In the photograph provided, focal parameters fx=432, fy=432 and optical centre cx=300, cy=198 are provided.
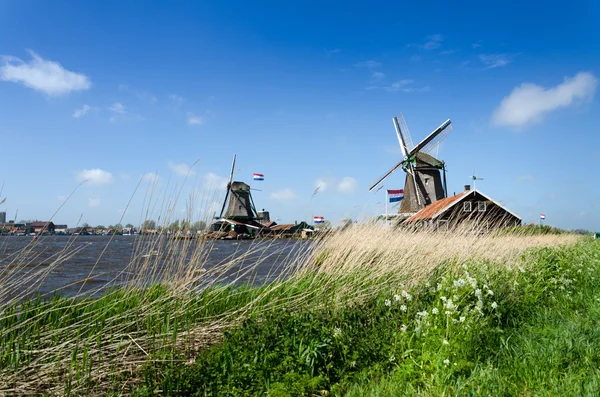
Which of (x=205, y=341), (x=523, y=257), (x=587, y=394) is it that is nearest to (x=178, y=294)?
(x=205, y=341)

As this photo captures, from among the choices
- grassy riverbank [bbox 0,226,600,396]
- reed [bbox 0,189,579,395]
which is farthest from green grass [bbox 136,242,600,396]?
reed [bbox 0,189,579,395]

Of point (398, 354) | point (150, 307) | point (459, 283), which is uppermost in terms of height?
point (459, 283)

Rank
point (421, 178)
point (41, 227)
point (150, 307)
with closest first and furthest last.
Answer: point (41, 227), point (150, 307), point (421, 178)

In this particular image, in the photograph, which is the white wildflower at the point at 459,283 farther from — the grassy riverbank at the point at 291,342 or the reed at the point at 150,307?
the reed at the point at 150,307

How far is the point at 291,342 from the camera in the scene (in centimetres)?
381

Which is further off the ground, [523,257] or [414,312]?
[523,257]

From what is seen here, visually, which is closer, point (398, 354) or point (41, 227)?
point (398, 354)

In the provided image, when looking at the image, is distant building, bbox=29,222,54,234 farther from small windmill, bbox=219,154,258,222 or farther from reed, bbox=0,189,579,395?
small windmill, bbox=219,154,258,222

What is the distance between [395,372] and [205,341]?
179cm

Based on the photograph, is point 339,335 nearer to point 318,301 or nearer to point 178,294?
point 318,301

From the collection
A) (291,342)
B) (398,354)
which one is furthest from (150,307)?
(398,354)

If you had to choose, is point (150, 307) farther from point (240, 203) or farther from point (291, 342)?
point (240, 203)

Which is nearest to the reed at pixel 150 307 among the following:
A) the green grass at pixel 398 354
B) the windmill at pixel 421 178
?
the green grass at pixel 398 354

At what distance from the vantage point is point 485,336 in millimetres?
4266
